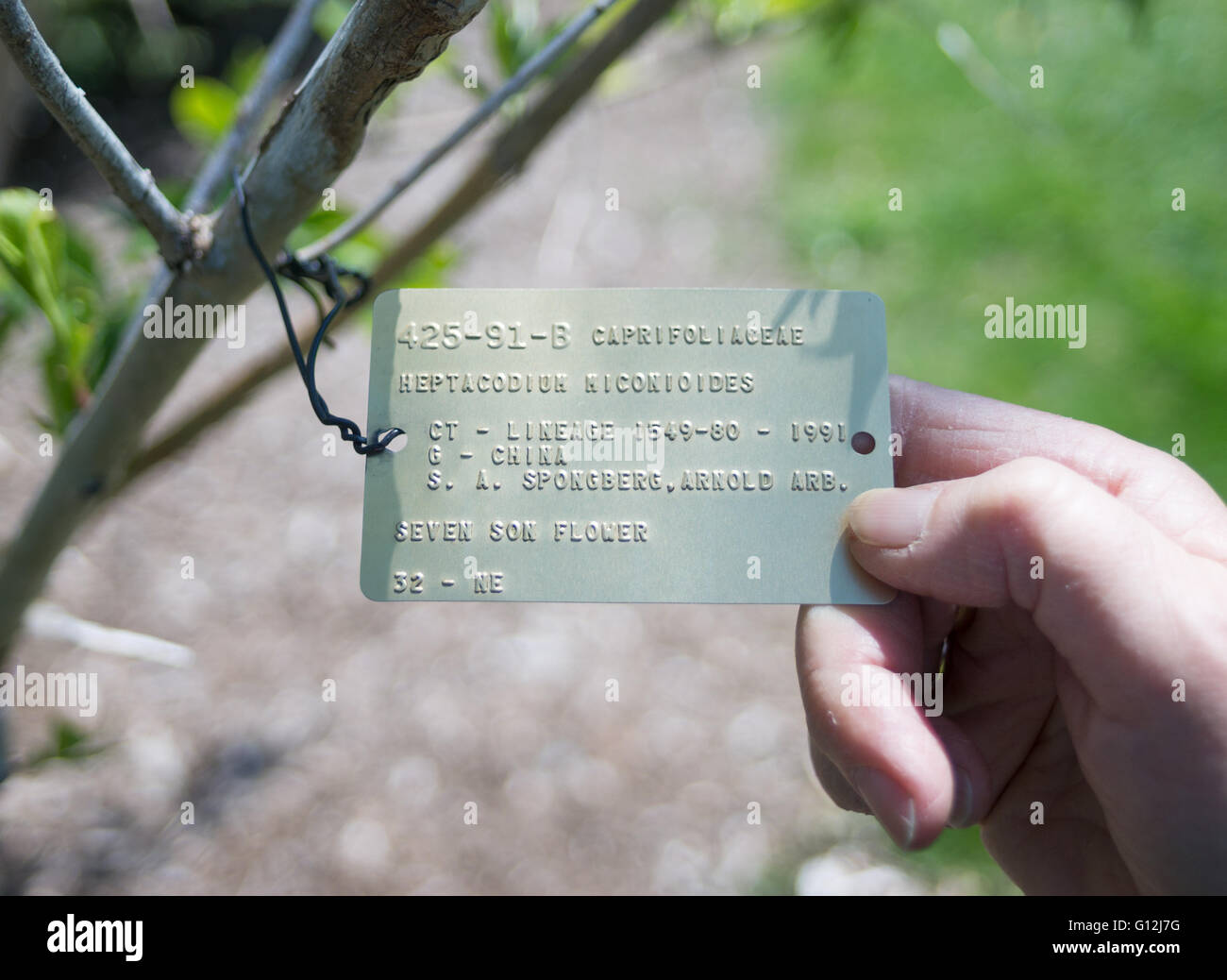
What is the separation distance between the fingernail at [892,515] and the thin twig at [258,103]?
0.71m

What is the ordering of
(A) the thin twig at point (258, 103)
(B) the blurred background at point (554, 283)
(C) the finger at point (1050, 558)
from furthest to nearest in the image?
(B) the blurred background at point (554, 283), (A) the thin twig at point (258, 103), (C) the finger at point (1050, 558)

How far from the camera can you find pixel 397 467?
77 cm

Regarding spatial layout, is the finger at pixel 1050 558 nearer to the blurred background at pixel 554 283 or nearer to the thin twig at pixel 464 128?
the thin twig at pixel 464 128

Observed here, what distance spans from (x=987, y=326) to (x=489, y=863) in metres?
1.77

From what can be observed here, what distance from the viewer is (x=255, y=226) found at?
691mm

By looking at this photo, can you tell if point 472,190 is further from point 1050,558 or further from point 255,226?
point 1050,558

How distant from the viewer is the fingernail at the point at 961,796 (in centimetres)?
80

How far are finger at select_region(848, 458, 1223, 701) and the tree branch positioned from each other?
50cm

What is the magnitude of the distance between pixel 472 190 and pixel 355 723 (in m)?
1.14

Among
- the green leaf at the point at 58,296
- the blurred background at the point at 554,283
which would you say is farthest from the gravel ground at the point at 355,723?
the green leaf at the point at 58,296

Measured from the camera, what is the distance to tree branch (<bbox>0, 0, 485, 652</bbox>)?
59 cm

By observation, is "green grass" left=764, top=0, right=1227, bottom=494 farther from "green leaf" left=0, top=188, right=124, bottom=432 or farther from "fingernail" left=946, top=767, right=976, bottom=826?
"green leaf" left=0, top=188, right=124, bottom=432

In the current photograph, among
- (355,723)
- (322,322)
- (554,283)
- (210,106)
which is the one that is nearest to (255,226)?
(322,322)

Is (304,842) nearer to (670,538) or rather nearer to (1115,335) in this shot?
(670,538)
